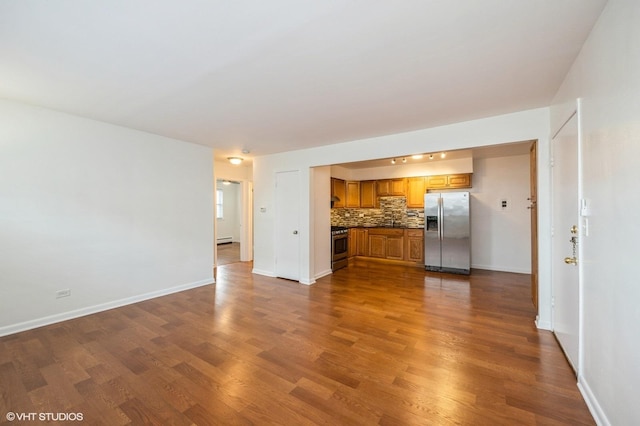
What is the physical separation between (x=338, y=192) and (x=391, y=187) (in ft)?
4.60

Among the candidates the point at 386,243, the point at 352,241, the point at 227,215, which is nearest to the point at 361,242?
the point at 352,241

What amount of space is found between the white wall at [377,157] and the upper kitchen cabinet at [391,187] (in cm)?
208

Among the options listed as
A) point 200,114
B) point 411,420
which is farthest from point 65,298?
point 411,420

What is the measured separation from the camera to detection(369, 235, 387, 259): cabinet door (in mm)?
6650

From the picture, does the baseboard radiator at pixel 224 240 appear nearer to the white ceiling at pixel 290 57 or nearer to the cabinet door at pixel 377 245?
the cabinet door at pixel 377 245

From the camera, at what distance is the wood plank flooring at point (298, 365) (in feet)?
5.78

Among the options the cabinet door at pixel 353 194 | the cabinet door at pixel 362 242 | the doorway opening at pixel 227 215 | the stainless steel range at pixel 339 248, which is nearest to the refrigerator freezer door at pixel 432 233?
the cabinet door at pixel 362 242

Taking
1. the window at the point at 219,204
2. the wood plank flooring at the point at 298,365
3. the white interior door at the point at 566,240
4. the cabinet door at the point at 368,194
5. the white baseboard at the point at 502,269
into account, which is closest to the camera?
the wood plank flooring at the point at 298,365

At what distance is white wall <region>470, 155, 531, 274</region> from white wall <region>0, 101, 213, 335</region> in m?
6.00

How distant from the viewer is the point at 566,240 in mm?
2357

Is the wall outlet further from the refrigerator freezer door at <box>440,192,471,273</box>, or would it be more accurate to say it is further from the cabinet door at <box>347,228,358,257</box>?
the refrigerator freezer door at <box>440,192,471,273</box>

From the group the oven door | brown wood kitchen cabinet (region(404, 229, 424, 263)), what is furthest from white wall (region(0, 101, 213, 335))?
brown wood kitchen cabinet (region(404, 229, 424, 263))

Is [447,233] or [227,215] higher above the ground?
[227,215]

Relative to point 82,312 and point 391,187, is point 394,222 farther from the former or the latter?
point 82,312
